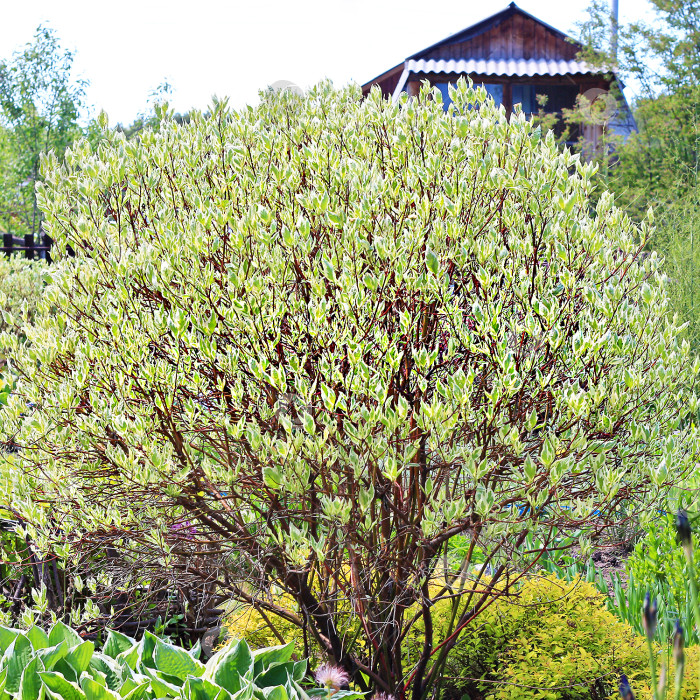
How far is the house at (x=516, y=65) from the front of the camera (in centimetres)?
2186

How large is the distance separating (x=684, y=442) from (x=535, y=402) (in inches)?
30.7

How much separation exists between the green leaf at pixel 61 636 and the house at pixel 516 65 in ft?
70.1

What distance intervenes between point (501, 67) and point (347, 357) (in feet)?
75.0

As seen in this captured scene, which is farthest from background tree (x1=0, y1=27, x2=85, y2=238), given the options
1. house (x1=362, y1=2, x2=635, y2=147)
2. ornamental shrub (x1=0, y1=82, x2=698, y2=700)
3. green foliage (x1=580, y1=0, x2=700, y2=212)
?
ornamental shrub (x1=0, y1=82, x2=698, y2=700)

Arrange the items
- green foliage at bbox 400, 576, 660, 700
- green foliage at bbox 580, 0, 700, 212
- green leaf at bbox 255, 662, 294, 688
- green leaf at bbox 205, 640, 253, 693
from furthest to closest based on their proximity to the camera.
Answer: green foliage at bbox 580, 0, 700, 212, green foliage at bbox 400, 576, 660, 700, green leaf at bbox 255, 662, 294, 688, green leaf at bbox 205, 640, 253, 693

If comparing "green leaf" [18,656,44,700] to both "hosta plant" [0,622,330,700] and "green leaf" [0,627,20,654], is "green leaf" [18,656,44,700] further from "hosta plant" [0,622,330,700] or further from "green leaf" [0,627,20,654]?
"green leaf" [0,627,20,654]

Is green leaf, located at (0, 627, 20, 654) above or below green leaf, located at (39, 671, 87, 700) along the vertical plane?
below

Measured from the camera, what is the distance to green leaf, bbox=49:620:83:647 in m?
2.39

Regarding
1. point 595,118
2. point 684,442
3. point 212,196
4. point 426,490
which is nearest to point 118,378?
point 212,196

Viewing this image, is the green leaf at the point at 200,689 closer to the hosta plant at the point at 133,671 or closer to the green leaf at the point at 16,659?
the hosta plant at the point at 133,671

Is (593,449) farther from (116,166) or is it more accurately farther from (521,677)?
(116,166)

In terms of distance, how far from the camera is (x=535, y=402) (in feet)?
8.59

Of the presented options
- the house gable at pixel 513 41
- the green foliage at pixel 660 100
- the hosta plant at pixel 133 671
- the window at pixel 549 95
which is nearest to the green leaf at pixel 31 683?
the hosta plant at pixel 133 671

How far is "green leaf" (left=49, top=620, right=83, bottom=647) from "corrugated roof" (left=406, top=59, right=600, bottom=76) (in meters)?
20.8
